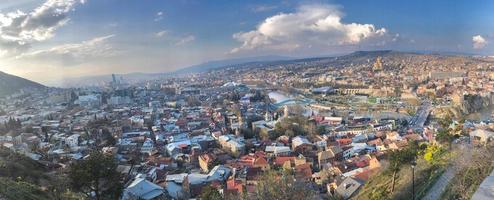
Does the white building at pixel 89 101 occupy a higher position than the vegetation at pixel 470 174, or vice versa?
the vegetation at pixel 470 174

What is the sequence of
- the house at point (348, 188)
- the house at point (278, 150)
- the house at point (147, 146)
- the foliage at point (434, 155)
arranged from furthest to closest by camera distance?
the house at point (147, 146)
the house at point (278, 150)
the house at point (348, 188)
the foliage at point (434, 155)

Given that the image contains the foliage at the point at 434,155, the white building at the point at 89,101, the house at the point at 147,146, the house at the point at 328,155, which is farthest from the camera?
the white building at the point at 89,101

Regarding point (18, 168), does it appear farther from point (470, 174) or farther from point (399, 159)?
point (470, 174)

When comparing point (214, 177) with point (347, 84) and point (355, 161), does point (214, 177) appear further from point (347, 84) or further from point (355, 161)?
point (347, 84)

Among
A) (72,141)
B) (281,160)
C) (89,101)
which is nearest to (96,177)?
(281,160)

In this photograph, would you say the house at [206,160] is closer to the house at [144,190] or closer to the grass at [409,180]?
the house at [144,190]

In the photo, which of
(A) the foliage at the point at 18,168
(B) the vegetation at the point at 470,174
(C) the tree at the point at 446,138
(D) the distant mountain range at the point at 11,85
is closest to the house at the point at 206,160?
(A) the foliage at the point at 18,168

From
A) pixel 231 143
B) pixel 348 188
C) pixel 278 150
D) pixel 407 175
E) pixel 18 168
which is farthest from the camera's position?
pixel 231 143

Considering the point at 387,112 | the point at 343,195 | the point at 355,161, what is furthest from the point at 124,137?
the point at 387,112

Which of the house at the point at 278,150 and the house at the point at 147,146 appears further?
the house at the point at 147,146
